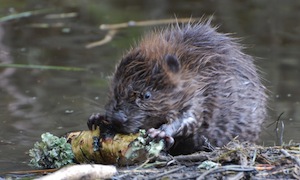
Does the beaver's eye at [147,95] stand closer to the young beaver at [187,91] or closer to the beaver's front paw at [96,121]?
the young beaver at [187,91]

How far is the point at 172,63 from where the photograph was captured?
5.18 metres

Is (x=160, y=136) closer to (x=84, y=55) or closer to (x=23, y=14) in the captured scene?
(x=84, y=55)

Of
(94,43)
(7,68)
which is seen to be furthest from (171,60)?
(94,43)

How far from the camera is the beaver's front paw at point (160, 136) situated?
474 centimetres

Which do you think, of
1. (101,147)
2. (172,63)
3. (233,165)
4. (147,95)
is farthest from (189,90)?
(233,165)

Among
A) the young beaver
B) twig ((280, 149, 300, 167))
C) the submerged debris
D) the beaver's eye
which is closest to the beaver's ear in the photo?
the young beaver

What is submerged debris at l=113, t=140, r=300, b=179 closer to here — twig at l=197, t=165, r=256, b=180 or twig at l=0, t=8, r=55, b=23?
twig at l=197, t=165, r=256, b=180

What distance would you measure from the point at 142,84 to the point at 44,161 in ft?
2.49

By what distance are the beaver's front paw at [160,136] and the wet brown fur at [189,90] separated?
184mm

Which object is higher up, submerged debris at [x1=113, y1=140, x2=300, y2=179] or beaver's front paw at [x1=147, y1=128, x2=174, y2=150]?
beaver's front paw at [x1=147, y1=128, x2=174, y2=150]

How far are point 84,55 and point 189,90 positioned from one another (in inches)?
130

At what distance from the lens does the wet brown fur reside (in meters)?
5.02

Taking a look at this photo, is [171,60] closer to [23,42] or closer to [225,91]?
[225,91]

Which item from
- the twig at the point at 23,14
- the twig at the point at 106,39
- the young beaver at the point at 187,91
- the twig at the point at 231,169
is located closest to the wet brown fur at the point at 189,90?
the young beaver at the point at 187,91
